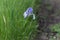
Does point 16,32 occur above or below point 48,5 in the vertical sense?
below

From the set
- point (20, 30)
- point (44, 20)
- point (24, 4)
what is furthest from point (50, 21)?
point (20, 30)

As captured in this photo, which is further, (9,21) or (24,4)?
(24,4)

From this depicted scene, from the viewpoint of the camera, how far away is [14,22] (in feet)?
8.77

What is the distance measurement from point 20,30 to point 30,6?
511 mm

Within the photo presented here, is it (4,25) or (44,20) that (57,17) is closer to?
(44,20)

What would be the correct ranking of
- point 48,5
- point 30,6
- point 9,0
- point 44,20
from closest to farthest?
1. point 9,0
2. point 30,6
3. point 44,20
4. point 48,5

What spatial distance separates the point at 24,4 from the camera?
2.98m

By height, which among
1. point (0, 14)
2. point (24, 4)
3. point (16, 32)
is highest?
point (24, 4)

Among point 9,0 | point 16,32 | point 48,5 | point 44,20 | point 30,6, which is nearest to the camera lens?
point 16,32

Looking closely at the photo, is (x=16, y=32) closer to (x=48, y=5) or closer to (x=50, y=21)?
(x=50, y=21)

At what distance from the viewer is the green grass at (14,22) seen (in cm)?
263

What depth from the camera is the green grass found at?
2.63 metres

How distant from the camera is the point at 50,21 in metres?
3.36

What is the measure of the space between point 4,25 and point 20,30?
202 mm
